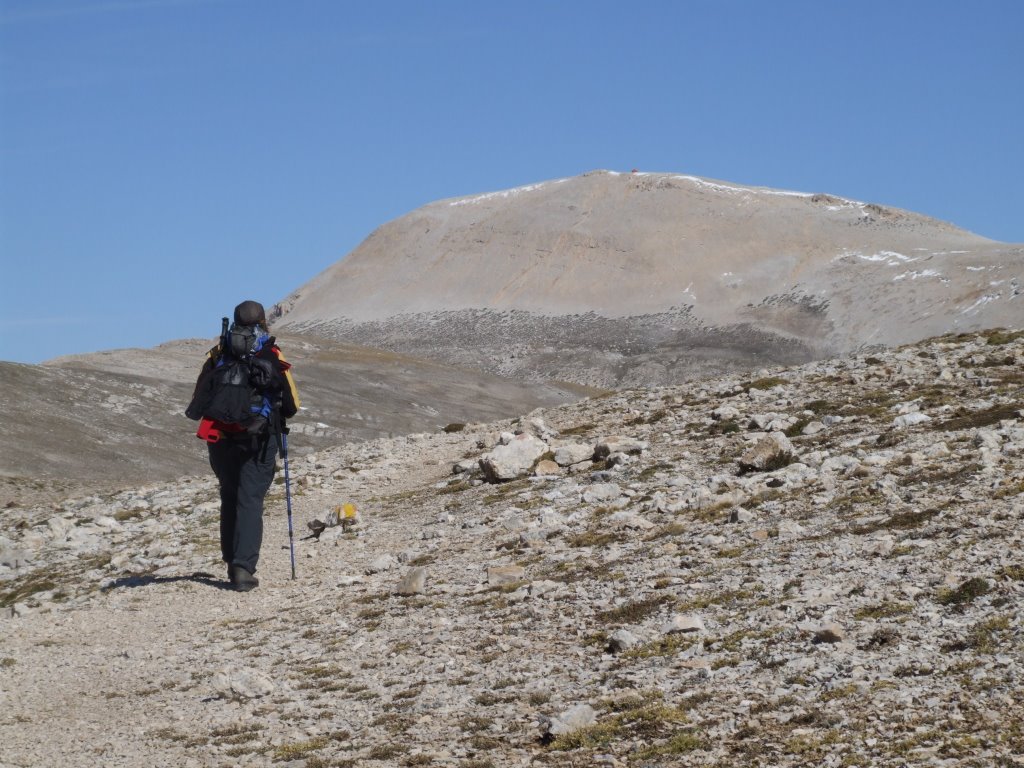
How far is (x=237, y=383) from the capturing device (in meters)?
13.1

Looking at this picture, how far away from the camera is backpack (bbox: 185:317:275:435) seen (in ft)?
42.7

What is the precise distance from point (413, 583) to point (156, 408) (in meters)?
52.5

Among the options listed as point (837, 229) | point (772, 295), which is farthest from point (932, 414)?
point (837, 229)

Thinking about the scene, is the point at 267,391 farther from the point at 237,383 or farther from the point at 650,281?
the point at 650,281

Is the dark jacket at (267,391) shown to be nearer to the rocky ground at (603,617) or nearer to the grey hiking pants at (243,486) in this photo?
the grey hiking pants at (243,486)

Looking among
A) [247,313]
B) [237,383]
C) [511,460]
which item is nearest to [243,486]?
[237,383]

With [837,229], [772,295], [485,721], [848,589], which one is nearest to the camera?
[485,721]

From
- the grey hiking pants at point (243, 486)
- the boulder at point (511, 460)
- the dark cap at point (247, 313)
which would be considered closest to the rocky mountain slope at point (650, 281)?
the boulder at point (511, 460)

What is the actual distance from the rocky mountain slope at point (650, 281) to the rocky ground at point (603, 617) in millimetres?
95653

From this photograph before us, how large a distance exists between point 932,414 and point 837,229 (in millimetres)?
138388

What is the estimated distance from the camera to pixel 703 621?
8.95 metres

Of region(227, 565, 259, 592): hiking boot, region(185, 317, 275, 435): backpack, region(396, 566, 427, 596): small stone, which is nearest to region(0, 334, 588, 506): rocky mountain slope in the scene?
region(227, 565, 259, 592): hiking boot

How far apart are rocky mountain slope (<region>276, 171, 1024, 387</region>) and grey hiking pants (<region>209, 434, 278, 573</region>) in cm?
9944

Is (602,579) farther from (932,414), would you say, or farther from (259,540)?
(932,414)
